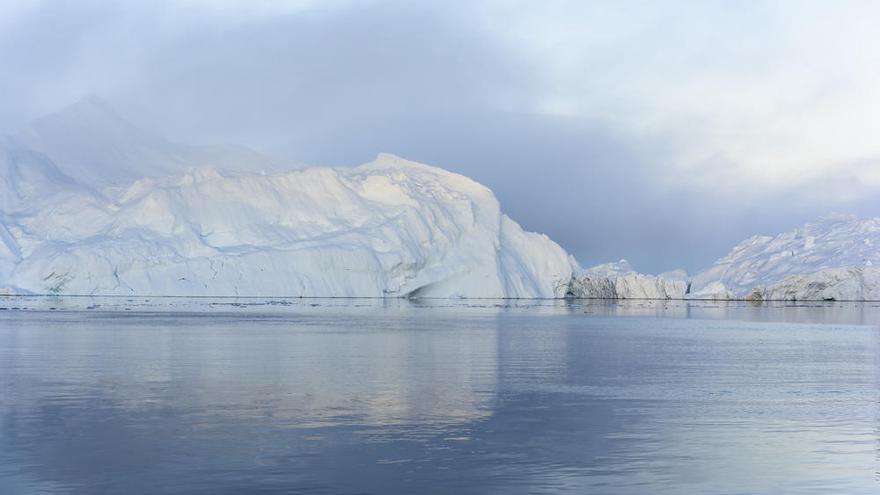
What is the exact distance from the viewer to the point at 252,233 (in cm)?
7481

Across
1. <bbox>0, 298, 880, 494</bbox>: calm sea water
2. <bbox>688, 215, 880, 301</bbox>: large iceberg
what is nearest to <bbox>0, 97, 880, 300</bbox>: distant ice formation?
<bbox>0, 298, 880, 494</bbox>: calm sea water

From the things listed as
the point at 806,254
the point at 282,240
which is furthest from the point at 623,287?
the point at 806,254

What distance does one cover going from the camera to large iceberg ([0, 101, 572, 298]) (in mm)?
67000

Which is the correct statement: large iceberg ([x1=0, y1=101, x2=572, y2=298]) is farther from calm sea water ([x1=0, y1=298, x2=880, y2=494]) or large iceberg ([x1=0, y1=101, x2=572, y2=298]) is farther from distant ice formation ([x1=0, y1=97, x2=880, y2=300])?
calm sea water ([x1=0, y1=298, x2=880, y2=494])

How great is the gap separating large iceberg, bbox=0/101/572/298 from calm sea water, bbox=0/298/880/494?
42.7m

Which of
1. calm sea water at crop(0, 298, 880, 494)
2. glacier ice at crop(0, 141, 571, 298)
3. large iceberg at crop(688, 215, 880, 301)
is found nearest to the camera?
calm sea water at crop(0, 298, 880, 494)

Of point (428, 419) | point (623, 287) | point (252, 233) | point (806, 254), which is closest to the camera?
point (428, 419)

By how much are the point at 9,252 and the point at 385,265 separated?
23.9m

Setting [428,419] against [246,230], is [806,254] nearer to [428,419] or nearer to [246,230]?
[246,230]

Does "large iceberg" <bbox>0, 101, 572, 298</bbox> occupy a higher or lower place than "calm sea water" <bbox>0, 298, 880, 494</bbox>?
higher

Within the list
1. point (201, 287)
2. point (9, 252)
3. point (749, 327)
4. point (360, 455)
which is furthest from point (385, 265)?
point (360, 455)

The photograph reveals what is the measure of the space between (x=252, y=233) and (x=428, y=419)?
209ft

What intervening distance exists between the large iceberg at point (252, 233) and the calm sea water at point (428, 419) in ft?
140

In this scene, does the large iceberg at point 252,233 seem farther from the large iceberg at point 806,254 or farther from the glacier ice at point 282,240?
the large iceberg at point 806,254
